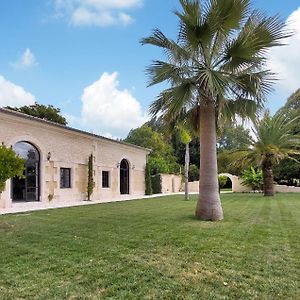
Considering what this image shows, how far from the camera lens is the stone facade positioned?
1788cm

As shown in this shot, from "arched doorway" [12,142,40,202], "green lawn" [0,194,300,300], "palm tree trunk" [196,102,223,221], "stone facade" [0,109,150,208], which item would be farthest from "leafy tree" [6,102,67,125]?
"green lawn" [0,194,300,300]

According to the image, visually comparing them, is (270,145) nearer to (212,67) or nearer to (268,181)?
(268,181)

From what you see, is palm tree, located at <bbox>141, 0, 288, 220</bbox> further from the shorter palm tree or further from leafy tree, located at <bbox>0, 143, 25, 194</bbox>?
the shorter palm tree

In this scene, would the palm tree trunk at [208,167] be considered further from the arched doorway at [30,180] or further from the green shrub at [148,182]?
the green shrub at [148,182]

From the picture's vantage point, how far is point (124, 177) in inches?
1234

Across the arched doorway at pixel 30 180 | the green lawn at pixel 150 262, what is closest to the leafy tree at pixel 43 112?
the arched doorway at pixel 30 180

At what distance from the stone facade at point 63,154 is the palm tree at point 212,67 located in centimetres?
932

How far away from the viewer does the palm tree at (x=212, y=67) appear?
10727 mm

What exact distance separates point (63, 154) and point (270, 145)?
16070 mm

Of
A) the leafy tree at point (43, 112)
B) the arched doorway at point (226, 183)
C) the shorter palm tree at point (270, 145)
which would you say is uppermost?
the leafy tree at point (43, 112)

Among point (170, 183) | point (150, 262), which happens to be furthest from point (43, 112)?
point (150, 262)

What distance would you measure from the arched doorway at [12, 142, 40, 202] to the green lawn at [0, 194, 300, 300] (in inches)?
398

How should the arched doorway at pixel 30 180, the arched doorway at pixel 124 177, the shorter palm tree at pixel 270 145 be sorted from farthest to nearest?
1. the arched doorway at pixel 124 177
2. the shorter palm tree at pixel 270 145
3. the arched doorway at pixel 30 180

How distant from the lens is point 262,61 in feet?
37.6
